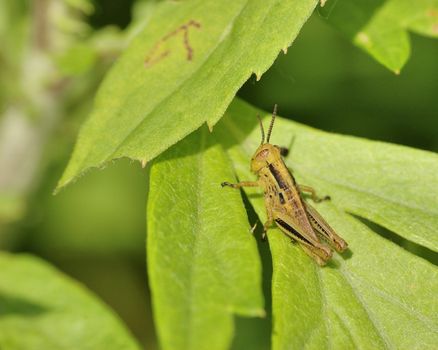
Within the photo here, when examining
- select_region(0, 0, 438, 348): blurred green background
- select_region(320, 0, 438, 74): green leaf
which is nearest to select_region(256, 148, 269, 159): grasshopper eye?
select_region(320, 0, 438, 74): green leaf

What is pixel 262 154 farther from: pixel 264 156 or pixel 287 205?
pixel 287 205

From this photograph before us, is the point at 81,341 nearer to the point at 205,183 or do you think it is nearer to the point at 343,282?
the point at 205,183

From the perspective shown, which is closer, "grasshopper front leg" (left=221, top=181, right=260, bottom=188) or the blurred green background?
"grasshopper front leg" (left=221, top=181, right=260, bottom=188)

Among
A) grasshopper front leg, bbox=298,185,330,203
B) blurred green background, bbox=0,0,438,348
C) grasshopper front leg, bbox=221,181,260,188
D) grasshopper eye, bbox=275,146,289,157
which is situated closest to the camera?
grasshopper front leg, bbox=221,181,260,188

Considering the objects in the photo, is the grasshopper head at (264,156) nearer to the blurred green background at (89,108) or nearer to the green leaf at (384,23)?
the green leaf at (384,23)

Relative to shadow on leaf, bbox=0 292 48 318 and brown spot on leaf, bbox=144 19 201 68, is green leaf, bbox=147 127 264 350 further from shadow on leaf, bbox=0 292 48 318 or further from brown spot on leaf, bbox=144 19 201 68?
shadow on leaf, bbox=0 292 48 318

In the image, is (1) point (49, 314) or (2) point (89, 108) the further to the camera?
(2) point (89, 108)

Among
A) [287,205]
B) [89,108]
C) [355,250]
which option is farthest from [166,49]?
[89,108]

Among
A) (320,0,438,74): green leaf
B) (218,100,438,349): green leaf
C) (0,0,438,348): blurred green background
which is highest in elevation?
(0,0,438,348): blurred green background
